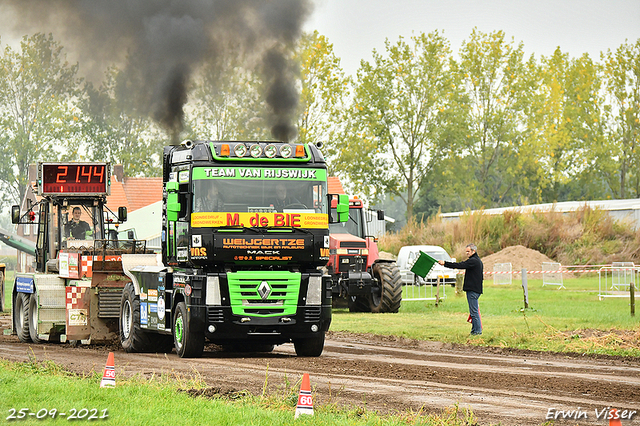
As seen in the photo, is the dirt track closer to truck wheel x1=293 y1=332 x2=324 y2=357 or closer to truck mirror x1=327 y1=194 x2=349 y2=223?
truck wheel x1=293 y1=332 x2=324 y2=357

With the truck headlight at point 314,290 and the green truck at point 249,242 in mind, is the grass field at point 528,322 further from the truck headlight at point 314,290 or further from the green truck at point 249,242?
the green truck at point 249,242

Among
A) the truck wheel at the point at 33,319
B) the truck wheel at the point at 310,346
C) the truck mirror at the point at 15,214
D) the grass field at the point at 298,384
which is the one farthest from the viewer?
the truck mirror at the point at 15,214

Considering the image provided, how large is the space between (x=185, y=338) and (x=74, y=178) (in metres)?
7.30

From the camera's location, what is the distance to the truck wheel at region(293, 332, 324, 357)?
623 inches

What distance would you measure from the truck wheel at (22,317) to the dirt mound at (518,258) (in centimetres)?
2978

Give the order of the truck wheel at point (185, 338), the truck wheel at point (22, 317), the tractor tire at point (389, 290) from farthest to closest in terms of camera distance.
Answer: the tractor tire at point (389, 290) < the truck wheel at point (22, 317) < the truck wheel at point (185, 338)

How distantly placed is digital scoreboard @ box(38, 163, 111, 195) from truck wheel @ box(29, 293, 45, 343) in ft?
8.19

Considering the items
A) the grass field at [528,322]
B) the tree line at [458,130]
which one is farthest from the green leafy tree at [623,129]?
the grass field at [528,322]

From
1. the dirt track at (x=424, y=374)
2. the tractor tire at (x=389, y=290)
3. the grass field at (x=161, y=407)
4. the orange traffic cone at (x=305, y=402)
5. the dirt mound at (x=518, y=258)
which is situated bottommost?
the dirt track at (x=424, y=374)

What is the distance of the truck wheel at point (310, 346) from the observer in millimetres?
15812

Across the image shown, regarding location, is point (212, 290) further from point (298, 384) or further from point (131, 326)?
point (298, 384)

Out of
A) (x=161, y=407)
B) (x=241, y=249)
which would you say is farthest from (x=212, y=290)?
(x=161, y=407)

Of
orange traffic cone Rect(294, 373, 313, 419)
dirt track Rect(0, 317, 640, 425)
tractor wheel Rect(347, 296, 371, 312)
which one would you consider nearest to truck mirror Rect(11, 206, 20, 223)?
dirt track Rect(0, 317, 640, 425)

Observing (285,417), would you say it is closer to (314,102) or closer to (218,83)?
(218,83)
